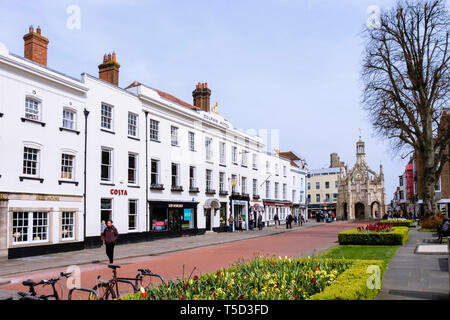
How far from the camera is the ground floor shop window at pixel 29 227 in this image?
1906 cm

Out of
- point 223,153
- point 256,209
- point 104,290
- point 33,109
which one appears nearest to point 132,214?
point 33,109

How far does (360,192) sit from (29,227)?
72876 mm

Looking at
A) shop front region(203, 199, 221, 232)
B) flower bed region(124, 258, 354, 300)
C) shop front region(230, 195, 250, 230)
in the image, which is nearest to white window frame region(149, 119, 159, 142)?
shop front region(203, 199, 221, 232)

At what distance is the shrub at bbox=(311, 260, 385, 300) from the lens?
249 inches

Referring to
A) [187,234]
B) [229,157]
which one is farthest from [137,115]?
[229,157]

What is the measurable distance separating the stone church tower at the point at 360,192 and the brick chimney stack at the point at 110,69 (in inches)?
2542

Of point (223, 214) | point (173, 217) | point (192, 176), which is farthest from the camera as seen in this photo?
point (223, 214)

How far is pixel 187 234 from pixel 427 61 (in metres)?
23.5

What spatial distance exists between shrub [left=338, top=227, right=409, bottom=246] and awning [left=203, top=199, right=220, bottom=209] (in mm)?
15577

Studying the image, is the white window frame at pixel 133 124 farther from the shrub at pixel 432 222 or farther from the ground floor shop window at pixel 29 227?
the shrub at pixel 432 222

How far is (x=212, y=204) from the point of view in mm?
35625

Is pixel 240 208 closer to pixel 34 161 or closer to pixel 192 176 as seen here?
pixel 192 176

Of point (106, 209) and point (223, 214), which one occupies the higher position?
point (106, 209)
